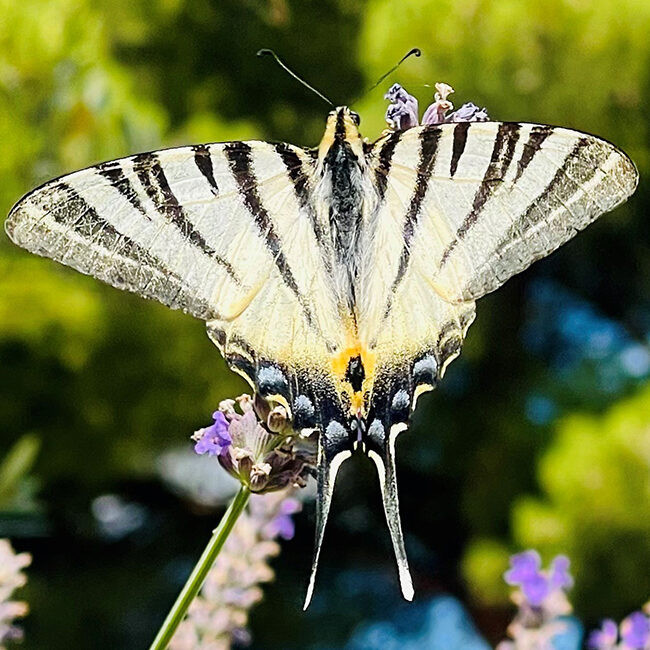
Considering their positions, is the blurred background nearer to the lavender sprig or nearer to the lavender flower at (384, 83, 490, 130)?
the lavender sprig

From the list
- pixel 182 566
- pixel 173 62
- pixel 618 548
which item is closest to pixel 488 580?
pixel 618 548

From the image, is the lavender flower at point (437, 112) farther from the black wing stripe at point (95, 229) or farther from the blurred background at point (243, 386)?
the blurred background at point (243, 386)

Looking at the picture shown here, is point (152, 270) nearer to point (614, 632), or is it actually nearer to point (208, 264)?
point (208, 264)

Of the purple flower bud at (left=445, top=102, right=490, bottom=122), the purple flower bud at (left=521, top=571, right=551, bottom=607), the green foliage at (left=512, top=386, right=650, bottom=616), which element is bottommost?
the green foliage at (left=512, top=386, right=650, bottom=616)

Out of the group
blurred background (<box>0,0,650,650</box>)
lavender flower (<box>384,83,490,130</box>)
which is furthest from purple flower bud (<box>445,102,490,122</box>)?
blurred background (<box>0,0,650,650</box>)

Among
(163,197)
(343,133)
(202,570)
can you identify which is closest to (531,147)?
(343,133)

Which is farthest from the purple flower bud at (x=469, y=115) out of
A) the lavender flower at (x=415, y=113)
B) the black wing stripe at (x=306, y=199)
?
the black wing stripe at (x=306, y=199)
